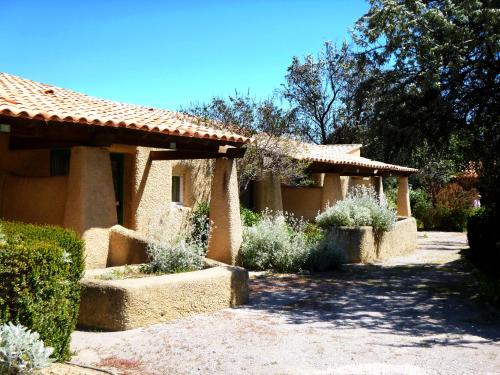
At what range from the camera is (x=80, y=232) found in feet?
23.9

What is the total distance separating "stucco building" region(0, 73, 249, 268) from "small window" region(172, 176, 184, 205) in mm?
1102

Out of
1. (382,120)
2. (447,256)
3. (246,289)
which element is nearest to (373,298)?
(246,289)

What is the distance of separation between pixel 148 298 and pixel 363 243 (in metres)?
7.90

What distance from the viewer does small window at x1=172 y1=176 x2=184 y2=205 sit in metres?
12.5

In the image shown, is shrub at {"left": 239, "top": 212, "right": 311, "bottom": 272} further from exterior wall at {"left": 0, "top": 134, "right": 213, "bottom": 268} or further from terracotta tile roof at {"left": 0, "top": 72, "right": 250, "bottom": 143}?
terracotta tile roof at {"left": 0, "top": 72, "right": 250, "bottom": 143}

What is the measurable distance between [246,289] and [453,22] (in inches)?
246

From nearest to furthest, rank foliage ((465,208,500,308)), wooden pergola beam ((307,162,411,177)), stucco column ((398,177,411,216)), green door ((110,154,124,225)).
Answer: foliage ((465,208,500,308))
green door ((110,154,124,225))
wooden pergola beam ((307,162,411,177))
stucco column ((398,177,411,216))

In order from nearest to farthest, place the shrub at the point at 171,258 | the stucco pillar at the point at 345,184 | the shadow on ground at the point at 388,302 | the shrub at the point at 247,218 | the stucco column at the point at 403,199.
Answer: the shadow on ground at the point at 388,302
the shrub at the point at 171,258
the shrub at the point at 247,218
the stucco pillar at the point at 345,184
the stucco column at the point at 403,199

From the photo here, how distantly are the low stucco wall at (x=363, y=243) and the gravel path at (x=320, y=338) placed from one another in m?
3.40

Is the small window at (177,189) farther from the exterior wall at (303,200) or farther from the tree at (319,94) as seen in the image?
the tree at (319,94)

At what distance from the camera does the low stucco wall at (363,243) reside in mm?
12516

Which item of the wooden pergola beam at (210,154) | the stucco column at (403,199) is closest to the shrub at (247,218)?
the wooden pergola beam at (210,154)

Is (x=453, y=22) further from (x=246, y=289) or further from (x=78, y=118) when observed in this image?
(x=78, y=118)

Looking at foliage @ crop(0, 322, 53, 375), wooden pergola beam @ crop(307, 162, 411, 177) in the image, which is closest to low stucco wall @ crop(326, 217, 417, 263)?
wooden pergola beam @ crop(307, 162, 411, 177)
